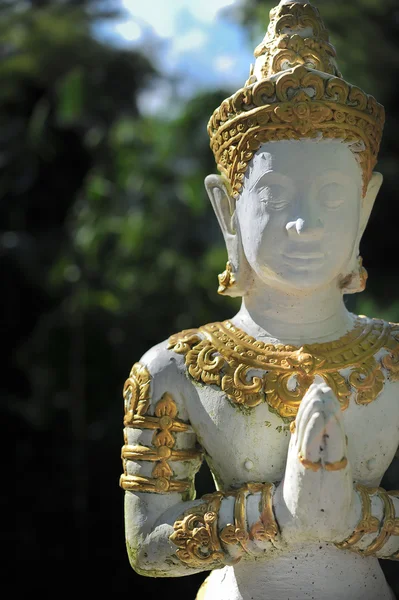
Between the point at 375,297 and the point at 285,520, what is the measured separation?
16.9 feet

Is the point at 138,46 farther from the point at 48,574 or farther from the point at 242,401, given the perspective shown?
the point at 242,401

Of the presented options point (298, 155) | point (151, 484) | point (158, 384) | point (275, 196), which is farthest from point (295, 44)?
point (151, 484)

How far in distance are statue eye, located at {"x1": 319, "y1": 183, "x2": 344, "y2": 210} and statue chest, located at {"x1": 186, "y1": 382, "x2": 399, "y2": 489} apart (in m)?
0.59

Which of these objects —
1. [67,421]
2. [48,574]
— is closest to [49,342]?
[67,421]

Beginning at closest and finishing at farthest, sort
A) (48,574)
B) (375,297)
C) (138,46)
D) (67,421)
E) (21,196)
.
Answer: (375,297) → (48,574) → (67,421) → (21,196) → (138,46)

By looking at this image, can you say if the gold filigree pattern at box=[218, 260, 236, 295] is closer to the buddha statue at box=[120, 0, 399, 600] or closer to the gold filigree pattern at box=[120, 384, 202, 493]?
the buddha statue at box=[120, 0, 399, 600]

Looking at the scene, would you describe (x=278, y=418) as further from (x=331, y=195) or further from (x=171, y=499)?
(x=331, y=195)

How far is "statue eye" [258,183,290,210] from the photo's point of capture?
2.75 metres

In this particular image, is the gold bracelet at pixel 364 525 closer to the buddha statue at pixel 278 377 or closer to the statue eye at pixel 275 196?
the buddha statue at pixel 278 377

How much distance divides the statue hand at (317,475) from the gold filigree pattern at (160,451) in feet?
1.27

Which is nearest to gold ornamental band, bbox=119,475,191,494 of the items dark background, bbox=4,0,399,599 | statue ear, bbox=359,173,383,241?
statue ear, bbox=359,173,383,241

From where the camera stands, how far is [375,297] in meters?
7.53

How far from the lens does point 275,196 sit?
275 cm

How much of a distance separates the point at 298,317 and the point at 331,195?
404mm
